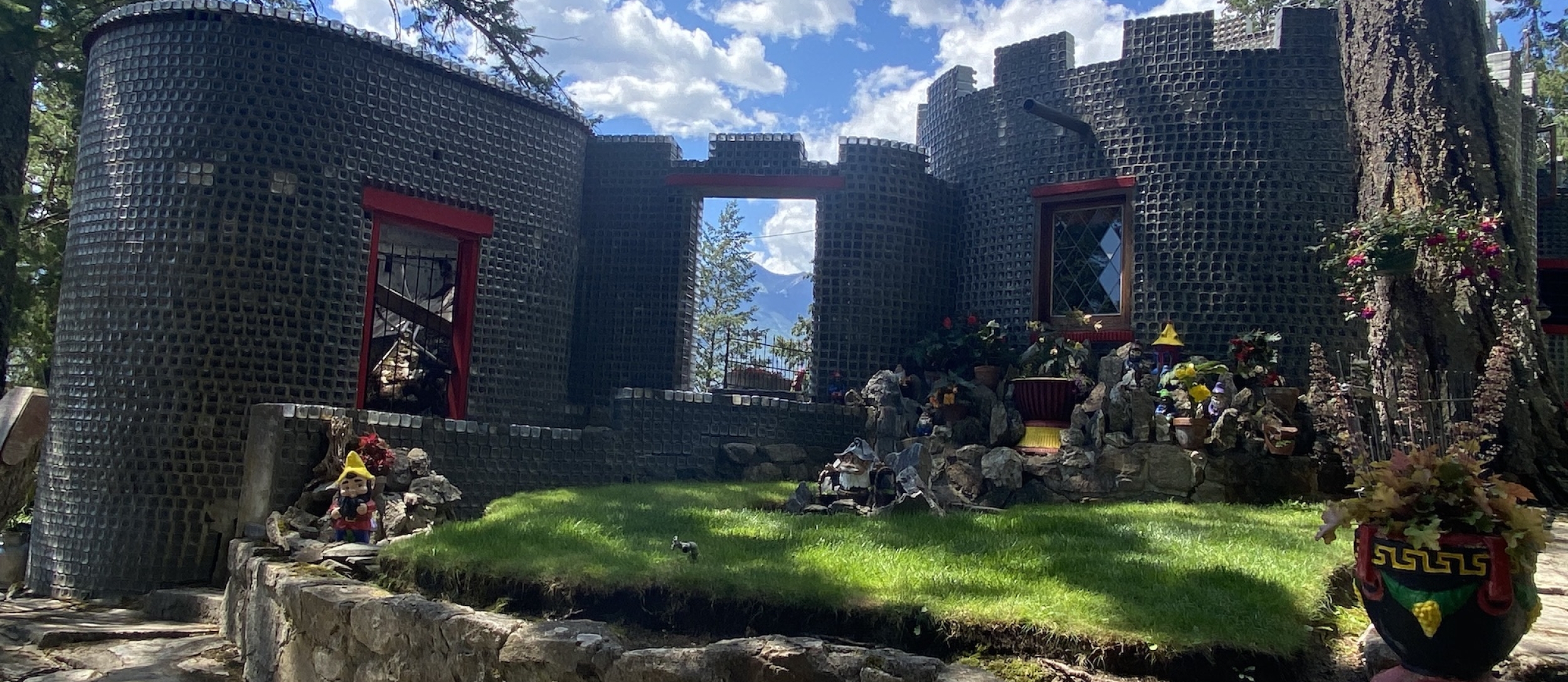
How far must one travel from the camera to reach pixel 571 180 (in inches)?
453

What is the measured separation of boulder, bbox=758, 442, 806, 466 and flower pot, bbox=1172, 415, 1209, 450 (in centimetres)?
351

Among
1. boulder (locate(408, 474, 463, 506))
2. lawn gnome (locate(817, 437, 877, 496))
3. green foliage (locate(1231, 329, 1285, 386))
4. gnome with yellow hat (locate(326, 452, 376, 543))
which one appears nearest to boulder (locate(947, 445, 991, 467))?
lawn gnome (locate(817, 437, 877, 496))

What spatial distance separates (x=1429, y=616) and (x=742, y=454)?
7.40 metres

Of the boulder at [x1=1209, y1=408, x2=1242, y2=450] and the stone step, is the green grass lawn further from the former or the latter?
the stone step

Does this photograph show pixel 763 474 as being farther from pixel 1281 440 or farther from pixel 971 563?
pixel 971 563

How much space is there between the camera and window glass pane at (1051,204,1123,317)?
11.1 meters

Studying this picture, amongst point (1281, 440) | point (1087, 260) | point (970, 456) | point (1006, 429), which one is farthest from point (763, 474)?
point (1281, 440)

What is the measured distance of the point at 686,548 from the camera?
5.24 meters

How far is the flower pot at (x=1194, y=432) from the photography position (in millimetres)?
8352

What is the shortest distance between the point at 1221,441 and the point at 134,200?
29.9 feet

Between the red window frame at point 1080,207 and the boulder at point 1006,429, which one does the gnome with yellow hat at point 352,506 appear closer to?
the boulder at point 1006,429

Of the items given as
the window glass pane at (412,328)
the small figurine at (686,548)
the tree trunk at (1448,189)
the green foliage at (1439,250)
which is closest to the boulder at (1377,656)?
the small figurine at (686,548)

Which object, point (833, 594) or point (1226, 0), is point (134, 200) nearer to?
point (833, 594)

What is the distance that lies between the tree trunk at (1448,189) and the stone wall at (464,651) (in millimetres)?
5137
